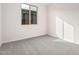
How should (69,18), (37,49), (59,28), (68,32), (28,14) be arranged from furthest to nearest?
(59,28) → (28,14) → (68,32) → (69,18) → (37,49)

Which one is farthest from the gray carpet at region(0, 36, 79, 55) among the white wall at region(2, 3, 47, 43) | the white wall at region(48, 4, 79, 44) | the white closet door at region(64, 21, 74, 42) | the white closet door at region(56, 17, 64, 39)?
the white closet door at region(56, 17, 64, 39)

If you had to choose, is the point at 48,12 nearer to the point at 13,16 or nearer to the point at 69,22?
the point at 69,22

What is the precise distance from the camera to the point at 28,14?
762cm

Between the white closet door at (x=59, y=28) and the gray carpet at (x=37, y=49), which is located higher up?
the white closet door at (x=59, y=28)

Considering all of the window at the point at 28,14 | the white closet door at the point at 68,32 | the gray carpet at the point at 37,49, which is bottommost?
the gray carpet at the point at 37,49

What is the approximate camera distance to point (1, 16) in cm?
550

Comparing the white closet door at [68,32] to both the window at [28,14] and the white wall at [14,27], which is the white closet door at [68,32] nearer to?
the white wall at [14,27]

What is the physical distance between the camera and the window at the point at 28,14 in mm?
7145

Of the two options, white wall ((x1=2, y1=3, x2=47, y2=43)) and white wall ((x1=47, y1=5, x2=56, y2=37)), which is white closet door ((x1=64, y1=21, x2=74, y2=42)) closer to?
white wall ((x1=47, y1=5, x2=56, y2=37))

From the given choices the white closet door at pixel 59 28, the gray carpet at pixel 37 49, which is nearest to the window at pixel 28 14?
the white closet door at pixel 59 28

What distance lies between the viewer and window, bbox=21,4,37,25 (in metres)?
7.14

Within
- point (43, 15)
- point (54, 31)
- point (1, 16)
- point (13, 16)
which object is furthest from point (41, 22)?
point (1, 16)

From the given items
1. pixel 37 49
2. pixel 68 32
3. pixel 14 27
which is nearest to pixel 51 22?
pixel 68 32

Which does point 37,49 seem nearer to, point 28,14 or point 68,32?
point 68,32
